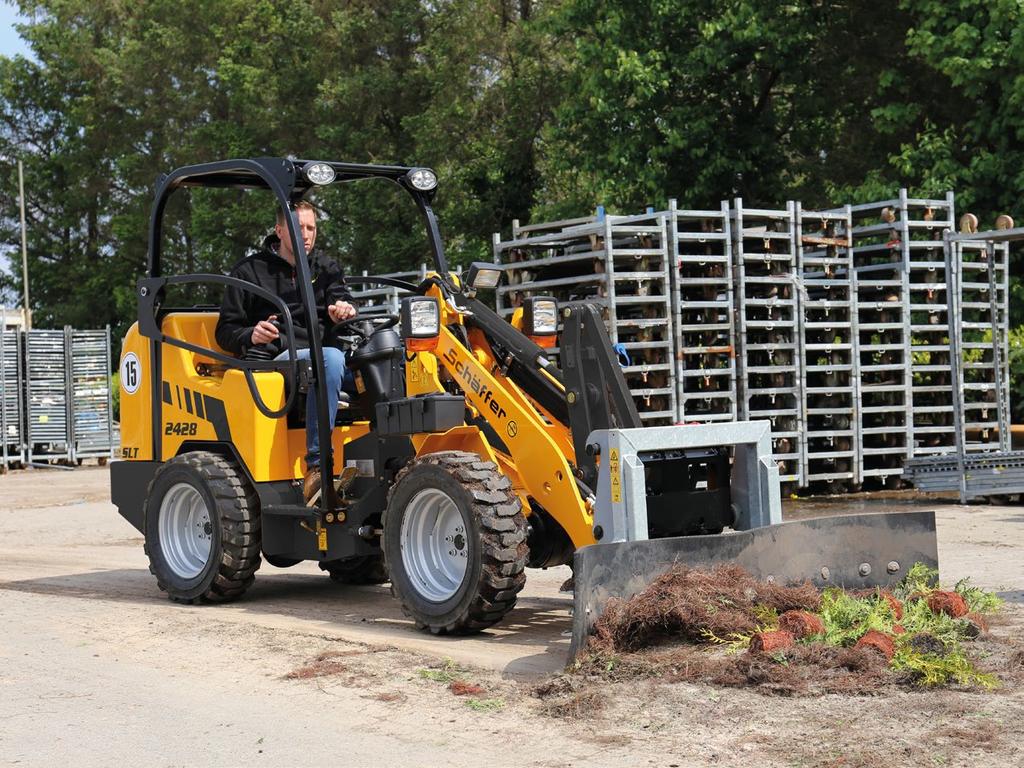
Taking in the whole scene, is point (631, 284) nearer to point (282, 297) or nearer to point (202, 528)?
point (282, 297)

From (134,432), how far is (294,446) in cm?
157

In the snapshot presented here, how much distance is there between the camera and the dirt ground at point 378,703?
17.6ft

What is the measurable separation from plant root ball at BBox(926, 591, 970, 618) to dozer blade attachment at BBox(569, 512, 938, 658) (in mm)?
349

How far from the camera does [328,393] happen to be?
351 inches

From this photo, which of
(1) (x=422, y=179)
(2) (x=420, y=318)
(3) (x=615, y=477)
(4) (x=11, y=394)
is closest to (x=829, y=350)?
(1) (x=422, y=179)

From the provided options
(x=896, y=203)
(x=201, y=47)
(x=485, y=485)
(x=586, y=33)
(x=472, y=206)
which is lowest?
(x=485, y=485)

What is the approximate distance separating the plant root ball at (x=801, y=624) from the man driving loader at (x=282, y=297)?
3.38 meters

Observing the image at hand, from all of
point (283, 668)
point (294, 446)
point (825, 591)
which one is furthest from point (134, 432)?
point (825, 591)

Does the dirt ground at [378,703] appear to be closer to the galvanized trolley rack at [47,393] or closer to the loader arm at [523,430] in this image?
the loader arm at [523,430]

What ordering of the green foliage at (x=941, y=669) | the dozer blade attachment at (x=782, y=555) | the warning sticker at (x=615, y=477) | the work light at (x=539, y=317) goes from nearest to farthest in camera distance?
1. the green foliage at (x=941, y=669)
2. the dozer blade attachment at (x=782, y=555)
3. the warning sticker at (x=615, y=477)
4. the work light at (x=539, y=317)

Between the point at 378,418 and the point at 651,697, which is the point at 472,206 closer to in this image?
the point at 378,418

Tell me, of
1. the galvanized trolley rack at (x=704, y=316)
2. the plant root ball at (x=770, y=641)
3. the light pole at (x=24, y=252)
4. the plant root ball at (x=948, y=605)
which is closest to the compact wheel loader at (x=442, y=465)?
the plant root ball at (x=948, y=605)

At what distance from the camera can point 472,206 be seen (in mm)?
34188

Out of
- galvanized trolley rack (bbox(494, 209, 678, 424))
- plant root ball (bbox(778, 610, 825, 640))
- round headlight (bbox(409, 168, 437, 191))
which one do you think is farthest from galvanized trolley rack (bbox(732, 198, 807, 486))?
plant root ball (bbox(778, 610, 825, 640))
